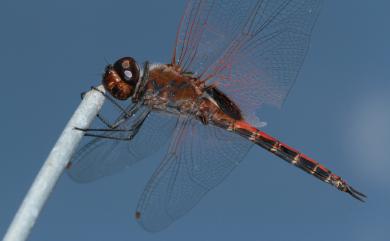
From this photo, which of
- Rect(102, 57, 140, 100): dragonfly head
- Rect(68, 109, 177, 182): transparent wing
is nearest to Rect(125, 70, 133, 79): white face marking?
Rect(102, 57, 140, 100): dragonfly head

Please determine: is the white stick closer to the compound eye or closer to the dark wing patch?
the compound eye

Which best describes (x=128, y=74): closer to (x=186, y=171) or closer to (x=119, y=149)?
(x=119, y=149)

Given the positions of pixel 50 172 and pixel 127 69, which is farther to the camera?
pixel 127 69

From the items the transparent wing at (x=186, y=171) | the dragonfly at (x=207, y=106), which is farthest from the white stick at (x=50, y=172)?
the transparent wing at (x=186, y=171)

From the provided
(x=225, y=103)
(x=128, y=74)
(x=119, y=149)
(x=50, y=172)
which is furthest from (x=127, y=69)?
(x=50, y=172)

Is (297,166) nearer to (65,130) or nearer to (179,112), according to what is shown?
(179,112)

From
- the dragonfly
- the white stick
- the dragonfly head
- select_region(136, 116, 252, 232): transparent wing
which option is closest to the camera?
the white stick

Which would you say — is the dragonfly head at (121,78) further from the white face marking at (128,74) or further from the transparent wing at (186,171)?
the transparent wing at (186,171)
